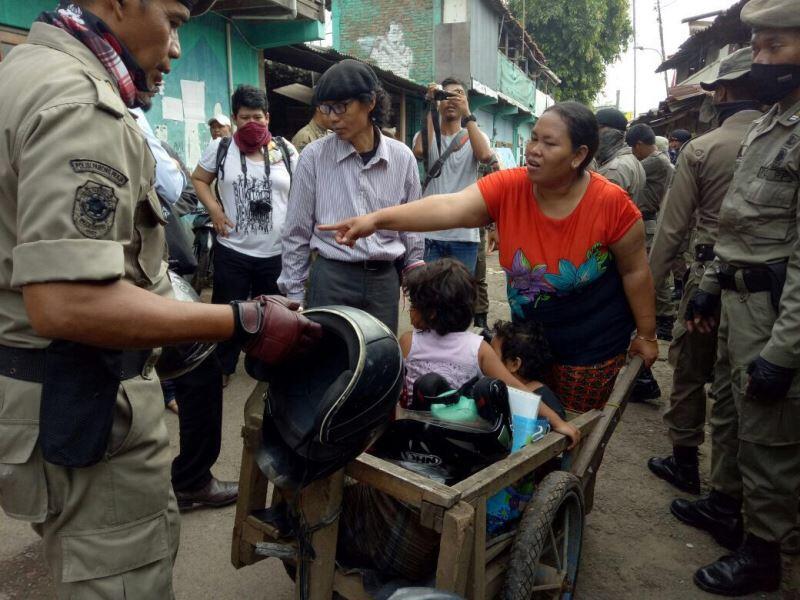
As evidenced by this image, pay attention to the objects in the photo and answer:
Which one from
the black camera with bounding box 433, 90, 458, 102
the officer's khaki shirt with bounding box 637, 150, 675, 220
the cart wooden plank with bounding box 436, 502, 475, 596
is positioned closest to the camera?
the cart wooden plank with bounding box 436, 502, 475, 596

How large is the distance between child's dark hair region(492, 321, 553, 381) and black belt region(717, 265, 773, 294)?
2.86ft

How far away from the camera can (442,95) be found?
5.03 meters

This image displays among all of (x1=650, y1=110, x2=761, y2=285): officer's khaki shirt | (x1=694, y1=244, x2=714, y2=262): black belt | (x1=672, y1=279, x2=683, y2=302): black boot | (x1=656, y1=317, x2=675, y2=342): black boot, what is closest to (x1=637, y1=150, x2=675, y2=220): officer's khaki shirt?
(x1=656, y1=317, x2=675, y2=342): black boot

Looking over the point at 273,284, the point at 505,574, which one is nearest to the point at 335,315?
the point at 505,574

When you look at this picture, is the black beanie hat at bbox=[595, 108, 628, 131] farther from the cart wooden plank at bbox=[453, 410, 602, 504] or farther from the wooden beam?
the wooden beam

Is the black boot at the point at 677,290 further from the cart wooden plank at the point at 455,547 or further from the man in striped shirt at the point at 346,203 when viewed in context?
the cart wooden plank at the point at 455,547

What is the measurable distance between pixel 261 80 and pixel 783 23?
7.81 metres

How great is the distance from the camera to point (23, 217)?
1.17 metres

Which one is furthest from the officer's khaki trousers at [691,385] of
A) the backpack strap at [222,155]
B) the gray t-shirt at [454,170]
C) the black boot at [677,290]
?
the black boot at [677,290]

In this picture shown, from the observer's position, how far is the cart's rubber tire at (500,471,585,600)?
198 centimetres

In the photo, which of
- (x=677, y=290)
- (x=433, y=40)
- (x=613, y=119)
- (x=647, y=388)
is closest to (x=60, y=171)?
(x=647, y=388)

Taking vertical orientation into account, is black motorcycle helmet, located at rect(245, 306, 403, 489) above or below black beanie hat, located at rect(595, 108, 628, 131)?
below

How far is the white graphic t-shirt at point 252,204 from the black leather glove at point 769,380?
114 inches

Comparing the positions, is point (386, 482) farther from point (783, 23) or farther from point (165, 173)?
point (783, 23)
